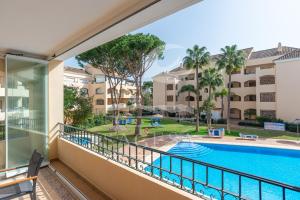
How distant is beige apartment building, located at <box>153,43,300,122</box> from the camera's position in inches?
753

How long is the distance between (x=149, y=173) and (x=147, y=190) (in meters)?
0.25

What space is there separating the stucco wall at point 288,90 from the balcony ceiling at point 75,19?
69.2ft

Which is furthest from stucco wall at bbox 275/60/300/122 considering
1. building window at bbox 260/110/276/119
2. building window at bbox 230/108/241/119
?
building window at bbox 230/108/241/119

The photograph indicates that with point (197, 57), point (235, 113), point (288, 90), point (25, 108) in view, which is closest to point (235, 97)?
point (235, 113)

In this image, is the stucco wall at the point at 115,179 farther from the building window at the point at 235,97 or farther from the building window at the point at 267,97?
the building window at the point at 235,97

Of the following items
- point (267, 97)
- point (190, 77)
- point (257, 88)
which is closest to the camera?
point (267, 97)

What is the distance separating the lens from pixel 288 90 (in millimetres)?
19312

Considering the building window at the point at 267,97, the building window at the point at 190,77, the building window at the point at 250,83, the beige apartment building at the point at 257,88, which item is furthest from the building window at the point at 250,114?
the building window at the point at 190,77

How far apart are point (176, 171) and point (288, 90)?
64.0 ft

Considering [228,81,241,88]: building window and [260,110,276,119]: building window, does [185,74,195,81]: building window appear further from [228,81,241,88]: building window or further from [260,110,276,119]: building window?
[260,110,276,119]: building window

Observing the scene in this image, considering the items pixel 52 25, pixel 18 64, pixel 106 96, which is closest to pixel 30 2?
pixel 52 25

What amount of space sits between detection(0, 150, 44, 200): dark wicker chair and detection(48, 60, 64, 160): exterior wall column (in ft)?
7.58

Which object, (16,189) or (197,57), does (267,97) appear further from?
(16,189)

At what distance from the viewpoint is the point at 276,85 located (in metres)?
20.0
